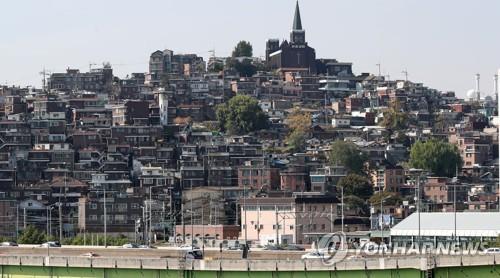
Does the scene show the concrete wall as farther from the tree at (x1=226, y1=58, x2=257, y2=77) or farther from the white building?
the tree at (x1=226, y1=58, x2=257, y2=77)

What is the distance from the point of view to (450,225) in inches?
3002

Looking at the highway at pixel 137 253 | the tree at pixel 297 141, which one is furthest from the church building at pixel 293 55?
the highway at pixel 137 253

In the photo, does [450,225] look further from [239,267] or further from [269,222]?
[239,267]

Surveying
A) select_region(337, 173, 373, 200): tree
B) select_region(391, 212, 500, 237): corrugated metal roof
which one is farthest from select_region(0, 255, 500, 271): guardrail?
select_region(337, 173, 373, 200): tree

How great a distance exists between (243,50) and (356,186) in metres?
65.8

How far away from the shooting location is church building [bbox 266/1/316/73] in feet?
559

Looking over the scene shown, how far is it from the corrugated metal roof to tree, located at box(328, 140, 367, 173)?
4087cm

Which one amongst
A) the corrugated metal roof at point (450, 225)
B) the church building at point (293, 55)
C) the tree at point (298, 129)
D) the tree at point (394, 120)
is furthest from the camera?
the church building at point (293, 55)

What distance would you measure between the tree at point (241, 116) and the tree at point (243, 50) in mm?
34499

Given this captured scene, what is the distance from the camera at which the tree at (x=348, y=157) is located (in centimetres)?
12201

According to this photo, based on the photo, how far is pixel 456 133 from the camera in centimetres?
13850

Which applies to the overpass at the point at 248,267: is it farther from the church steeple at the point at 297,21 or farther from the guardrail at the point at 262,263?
the church steeple at the point at 297,21

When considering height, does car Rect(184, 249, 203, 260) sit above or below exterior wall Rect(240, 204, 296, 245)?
above

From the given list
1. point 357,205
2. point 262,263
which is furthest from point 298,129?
point 262,263
